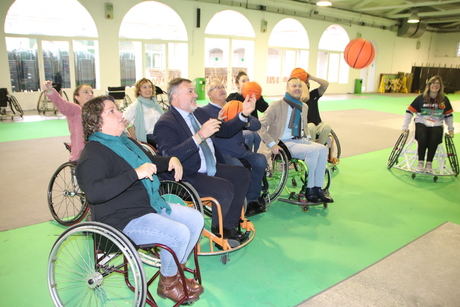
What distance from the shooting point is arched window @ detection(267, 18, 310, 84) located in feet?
50.9

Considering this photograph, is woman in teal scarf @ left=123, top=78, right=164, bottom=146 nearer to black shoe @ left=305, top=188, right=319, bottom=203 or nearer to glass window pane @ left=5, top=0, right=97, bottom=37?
black shoe @ left=305, top=188, right=319, bottom=203

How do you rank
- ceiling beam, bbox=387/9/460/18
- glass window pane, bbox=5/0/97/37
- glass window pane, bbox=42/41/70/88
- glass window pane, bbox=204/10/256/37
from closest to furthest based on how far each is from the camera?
glass window pane, bbox=5/0/97/37, glass window pane, bbox=42/41/70/88, glass window pane, bbox=204/10/256/37, ceiling beam, bbox=387/9/460/18

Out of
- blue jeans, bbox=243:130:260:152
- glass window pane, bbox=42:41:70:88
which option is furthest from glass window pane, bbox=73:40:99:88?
blue jeans, bbox=243:130:260:152

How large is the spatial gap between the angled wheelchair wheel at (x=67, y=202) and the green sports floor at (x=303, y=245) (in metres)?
0.13

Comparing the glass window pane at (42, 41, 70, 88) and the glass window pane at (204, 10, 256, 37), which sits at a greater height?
the glass window pane at (204, 10, 256, 37)

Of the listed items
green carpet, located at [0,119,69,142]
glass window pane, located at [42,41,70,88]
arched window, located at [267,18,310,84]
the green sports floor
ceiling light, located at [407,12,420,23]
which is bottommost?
the green sports floor

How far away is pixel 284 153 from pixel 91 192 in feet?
6.99

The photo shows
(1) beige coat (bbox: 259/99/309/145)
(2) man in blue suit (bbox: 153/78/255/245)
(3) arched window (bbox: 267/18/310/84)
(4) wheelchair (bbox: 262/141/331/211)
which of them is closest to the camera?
(2) man in blue suit (bbox: 153/78/255/245)

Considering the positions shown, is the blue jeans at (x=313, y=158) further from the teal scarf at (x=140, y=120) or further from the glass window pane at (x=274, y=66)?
the glass window pane at (x=274, y=66)

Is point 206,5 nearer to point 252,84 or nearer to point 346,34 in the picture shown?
point 346,34

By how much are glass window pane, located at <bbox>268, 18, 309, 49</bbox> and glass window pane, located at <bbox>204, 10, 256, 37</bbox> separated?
170 cm

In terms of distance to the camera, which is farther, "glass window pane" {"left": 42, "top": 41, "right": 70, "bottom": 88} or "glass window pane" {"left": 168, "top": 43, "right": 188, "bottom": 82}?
"glass window pane" {"left": 168, "top": 43, "right": 188, "bottom": 82}

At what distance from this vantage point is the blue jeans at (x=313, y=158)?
11.4ft

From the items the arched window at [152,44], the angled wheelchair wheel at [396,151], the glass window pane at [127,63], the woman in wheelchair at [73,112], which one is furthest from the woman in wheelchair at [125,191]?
the glass window pane at [127,63]
